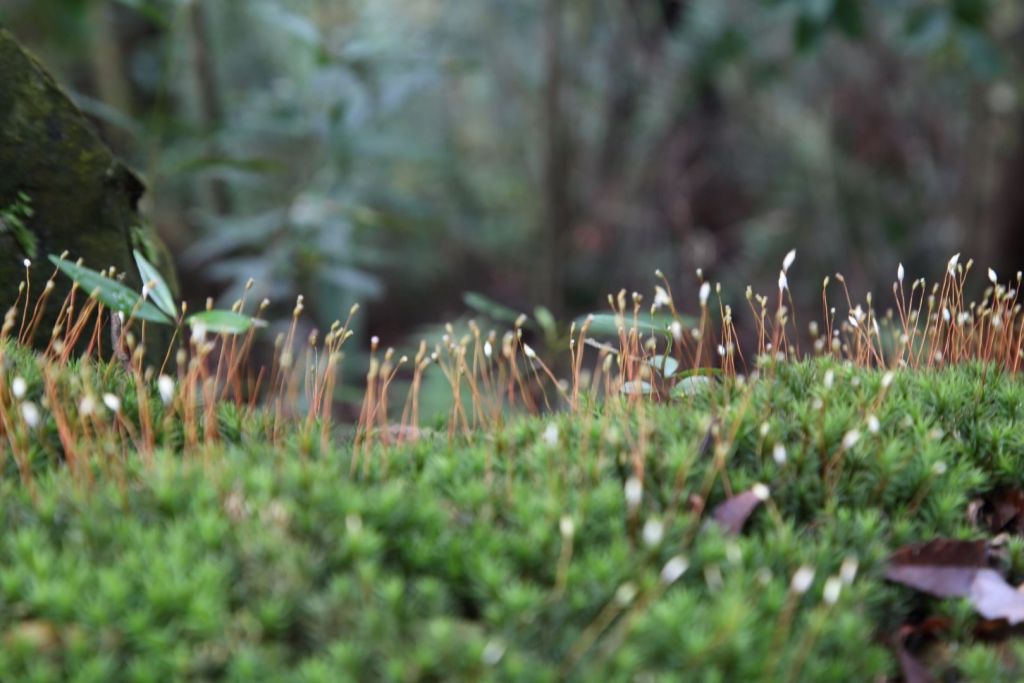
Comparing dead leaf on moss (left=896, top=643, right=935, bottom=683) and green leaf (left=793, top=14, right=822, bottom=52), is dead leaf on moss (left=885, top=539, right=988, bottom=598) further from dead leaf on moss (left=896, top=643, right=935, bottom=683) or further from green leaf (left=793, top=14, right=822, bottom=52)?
green leaf (left=793, top=14, right=822, bottom=52)

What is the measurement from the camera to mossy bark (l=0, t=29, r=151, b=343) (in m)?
2.34

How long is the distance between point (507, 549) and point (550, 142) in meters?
5.02

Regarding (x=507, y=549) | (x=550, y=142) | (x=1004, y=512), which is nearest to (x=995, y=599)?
(x=1004, y=512)

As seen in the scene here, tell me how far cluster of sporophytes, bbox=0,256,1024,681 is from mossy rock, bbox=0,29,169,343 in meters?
0.34

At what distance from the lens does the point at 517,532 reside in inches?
60.7

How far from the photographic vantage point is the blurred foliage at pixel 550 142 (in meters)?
5.64

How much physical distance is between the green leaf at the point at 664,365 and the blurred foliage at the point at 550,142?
2.71m

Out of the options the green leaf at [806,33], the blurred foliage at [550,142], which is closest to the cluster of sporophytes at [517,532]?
the green leaf at [806,33]

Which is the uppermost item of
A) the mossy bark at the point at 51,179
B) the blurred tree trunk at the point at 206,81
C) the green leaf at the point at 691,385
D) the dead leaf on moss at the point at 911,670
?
the blurred tree trunk at the point at 206,81

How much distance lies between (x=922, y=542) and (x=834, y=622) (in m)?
0.34

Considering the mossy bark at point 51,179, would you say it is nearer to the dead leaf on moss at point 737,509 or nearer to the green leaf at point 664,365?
the green leaf at point 664,365

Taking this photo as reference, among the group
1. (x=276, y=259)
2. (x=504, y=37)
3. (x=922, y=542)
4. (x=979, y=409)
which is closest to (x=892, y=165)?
(x=504, y=37)

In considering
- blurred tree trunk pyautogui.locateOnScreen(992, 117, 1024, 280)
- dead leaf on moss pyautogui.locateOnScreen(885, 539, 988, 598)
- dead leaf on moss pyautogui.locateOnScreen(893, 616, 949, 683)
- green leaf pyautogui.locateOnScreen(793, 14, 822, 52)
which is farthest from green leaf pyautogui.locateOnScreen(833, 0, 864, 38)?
dead leaf on moss pyautogui.locateOnScreen(893, 616, 949, 683)

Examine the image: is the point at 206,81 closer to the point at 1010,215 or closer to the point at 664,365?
the point at 664,365
